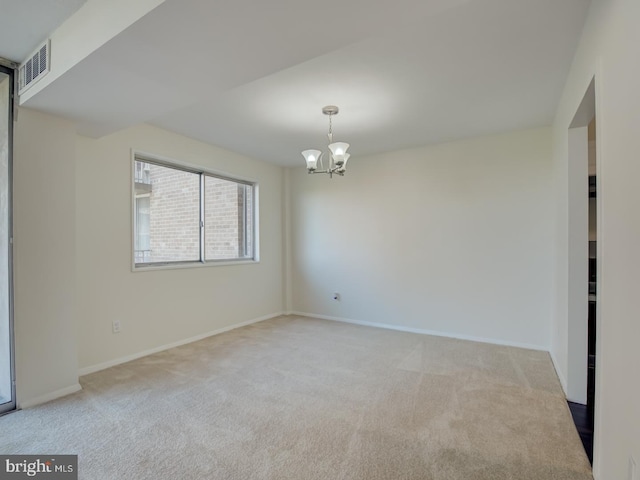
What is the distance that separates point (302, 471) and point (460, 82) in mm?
2956

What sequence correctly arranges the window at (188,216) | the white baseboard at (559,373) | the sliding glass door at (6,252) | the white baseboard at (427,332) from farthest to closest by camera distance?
the white baseboard at (427,332), the window at (188,216), the white baseboard at (559,373), the sliding glass door at (6,252)

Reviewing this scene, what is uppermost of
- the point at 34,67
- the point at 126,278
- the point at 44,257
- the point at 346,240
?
the point at 34,67

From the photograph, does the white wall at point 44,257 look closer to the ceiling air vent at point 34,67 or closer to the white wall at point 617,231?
the ceiling air vent at point 34,67

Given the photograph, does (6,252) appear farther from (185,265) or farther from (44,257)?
(185,265)

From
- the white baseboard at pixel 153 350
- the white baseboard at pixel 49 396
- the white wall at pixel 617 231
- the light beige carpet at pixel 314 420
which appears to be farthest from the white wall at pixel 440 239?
the white baseboard at pixel 49 396

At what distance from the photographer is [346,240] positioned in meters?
5.07

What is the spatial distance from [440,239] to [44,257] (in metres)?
4.18

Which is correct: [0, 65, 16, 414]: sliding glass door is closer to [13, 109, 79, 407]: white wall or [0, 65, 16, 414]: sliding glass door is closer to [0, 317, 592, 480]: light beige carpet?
[13, 109, 79, 407]: white wall

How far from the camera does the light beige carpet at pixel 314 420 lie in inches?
70.3

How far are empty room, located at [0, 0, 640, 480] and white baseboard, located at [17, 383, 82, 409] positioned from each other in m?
0.02

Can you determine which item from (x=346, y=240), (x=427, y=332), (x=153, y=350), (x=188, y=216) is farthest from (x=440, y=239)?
(x=153, y=350)

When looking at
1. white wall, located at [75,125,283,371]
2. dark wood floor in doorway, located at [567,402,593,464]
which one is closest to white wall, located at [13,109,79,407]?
white wall, located at [75,125,283,371]

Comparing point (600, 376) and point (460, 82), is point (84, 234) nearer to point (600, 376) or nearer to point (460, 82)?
point (460, 82)

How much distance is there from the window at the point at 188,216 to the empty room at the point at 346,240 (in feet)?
0.10
